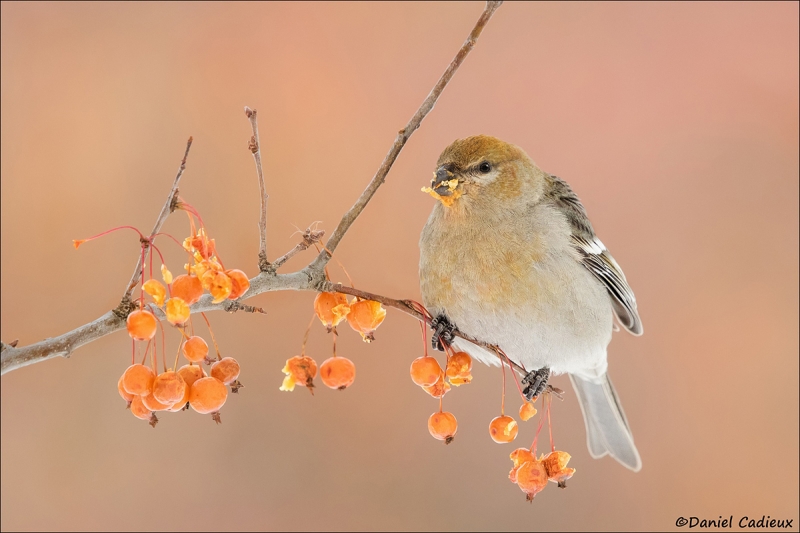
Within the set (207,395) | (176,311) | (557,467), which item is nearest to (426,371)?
(557,467)

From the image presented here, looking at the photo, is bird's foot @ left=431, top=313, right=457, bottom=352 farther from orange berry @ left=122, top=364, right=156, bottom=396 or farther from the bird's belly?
orange berry @ left=122, top=364, right=156, bottom=396

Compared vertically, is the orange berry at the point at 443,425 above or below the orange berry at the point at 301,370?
below

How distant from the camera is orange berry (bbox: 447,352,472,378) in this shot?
55.6 inches

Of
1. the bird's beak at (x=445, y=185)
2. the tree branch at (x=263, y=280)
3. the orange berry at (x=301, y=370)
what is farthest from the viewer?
the bird's beak at (x=445, y=185)

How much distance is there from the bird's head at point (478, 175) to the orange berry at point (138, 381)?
0.88 m

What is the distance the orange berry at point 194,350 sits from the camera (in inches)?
43.2

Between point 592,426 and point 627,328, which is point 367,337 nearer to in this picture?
point 627,328

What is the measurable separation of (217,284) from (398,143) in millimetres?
392

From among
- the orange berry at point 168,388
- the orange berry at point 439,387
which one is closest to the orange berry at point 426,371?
the orange berry at point 439,387

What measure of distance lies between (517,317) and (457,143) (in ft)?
1.60

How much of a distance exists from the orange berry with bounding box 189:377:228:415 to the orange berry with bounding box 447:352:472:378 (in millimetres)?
507

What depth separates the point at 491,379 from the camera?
9.42 ft

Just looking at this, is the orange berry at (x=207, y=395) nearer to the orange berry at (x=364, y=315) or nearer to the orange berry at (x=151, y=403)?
the orange berry at (x=151, y=403)

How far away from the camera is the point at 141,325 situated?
968mm
